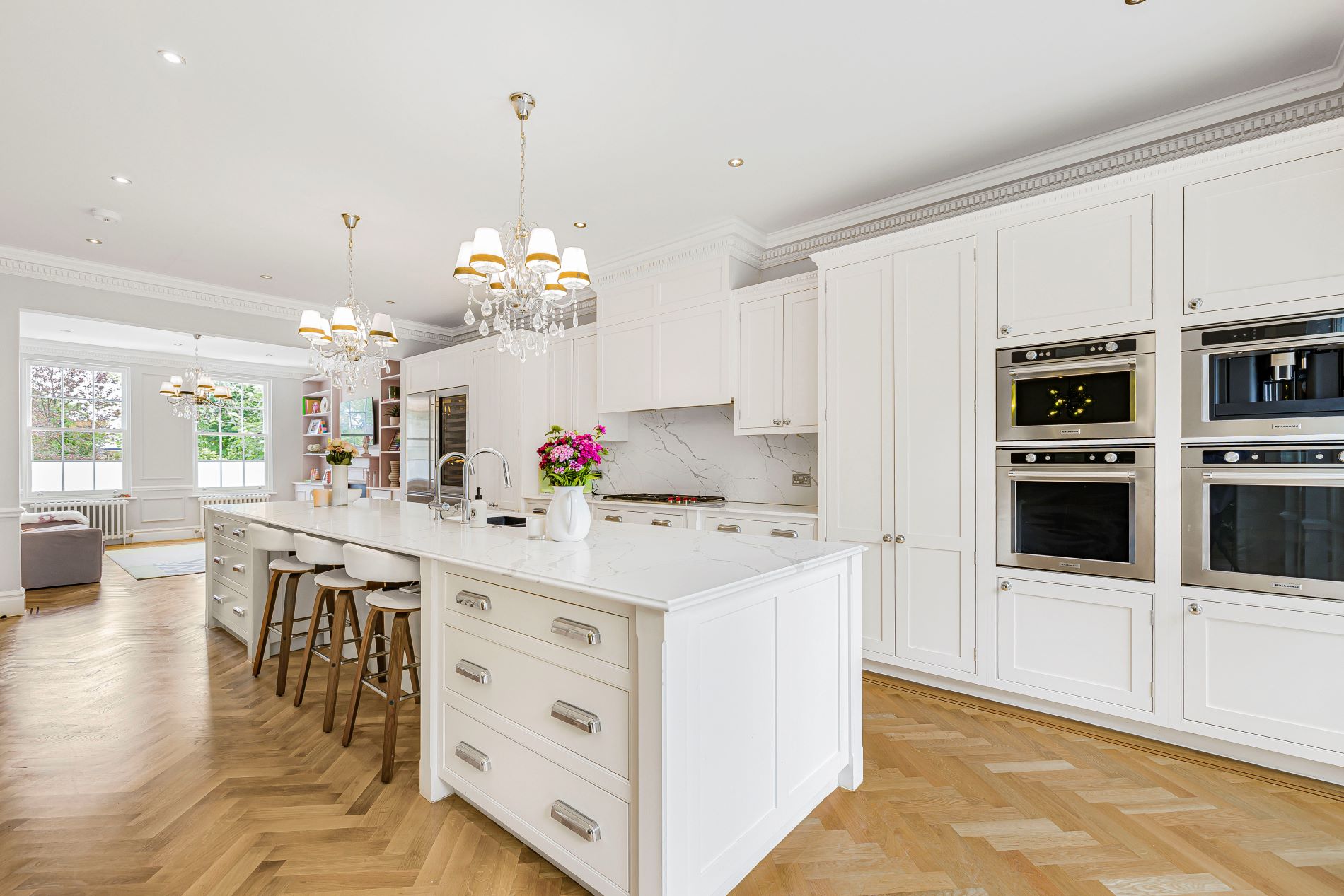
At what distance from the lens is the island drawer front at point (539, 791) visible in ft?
4.94

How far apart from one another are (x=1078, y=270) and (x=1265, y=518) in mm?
1174

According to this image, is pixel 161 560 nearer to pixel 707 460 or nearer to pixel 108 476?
pixel 108 476

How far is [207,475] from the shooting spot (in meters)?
9.12

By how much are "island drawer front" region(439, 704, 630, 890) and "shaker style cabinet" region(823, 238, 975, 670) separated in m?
2.03

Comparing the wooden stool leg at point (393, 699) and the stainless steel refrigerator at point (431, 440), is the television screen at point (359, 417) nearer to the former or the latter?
the stainless steel refrigerator at point (431, 440)

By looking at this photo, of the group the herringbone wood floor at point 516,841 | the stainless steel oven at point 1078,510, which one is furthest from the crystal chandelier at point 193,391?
the stainless steel oven at point 1078,510

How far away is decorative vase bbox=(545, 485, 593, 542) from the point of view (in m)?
2.29

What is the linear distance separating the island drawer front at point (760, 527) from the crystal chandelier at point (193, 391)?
7.23 m

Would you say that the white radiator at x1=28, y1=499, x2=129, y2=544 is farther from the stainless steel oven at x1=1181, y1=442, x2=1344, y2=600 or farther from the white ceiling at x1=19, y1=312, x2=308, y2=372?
the stainless steel oven at x1=1181, y1=442, x2=1344, y2=600

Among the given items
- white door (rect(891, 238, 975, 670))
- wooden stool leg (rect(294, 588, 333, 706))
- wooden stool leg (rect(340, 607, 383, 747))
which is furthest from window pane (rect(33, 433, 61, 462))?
white door (rect(891, 238, 975, 670))

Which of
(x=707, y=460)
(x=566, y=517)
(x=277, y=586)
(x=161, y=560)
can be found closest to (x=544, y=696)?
(x=566, y=517)

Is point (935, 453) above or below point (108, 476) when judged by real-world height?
above

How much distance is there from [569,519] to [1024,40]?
248 cm

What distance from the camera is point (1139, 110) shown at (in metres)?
2.70
